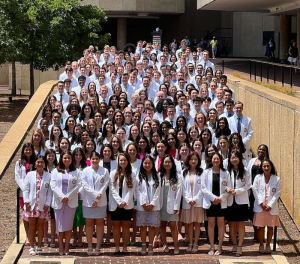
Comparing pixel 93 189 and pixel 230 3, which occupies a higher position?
pixel 230 3

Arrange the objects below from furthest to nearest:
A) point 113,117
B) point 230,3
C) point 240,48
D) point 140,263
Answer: point 240,48 → point 230,3 → point 113,117 → point 140,263

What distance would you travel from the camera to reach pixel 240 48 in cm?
5066

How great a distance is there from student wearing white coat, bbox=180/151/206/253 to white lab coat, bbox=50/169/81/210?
1783mm

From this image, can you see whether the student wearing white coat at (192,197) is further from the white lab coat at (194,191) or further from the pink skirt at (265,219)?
the pink skirt at (265,219)

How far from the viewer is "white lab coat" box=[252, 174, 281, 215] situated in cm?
1238

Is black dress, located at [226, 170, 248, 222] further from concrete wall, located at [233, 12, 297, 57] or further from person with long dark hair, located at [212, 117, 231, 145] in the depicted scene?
concrete wall, located at [233, 12, 297, 57]

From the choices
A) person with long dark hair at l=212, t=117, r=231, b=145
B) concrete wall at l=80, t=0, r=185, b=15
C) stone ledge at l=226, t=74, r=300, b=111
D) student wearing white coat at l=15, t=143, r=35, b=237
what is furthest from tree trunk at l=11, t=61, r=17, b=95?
student wearing white coat at l=15, t=143, r=35, b=237

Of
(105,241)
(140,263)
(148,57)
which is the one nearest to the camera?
(140,263)

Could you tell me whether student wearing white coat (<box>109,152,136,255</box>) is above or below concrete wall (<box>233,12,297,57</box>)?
below

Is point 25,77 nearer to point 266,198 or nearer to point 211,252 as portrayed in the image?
point 211,252

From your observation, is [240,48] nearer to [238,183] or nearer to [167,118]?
[167,118]

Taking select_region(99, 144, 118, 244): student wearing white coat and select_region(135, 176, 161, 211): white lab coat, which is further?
select_region(99, 144, 118, 244): student wearing white coat

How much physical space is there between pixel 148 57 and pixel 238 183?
12.0m

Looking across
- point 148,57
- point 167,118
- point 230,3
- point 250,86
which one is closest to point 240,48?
point 230,3
